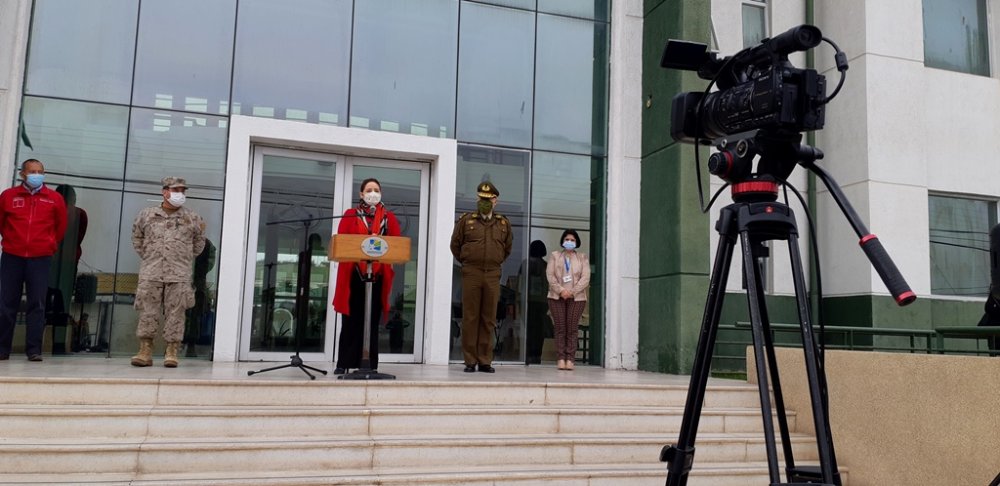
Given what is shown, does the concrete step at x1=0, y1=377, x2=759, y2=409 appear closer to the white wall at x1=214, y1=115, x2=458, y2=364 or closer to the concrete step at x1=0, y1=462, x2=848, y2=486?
the concrete step at x1=0, y1=462, x2=848, y2=486

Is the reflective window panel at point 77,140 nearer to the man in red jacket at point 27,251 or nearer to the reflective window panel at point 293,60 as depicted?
the man in red jacket at point 27,251

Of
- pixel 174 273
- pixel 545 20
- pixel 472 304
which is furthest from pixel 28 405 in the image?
pixel 545 20

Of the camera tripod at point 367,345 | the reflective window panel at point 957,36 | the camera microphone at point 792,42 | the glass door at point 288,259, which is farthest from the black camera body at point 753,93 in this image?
the reflective window panel at point 957,36

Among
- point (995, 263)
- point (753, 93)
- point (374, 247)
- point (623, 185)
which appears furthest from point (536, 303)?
point (753, 93)

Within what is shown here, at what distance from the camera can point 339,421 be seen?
5.52 m

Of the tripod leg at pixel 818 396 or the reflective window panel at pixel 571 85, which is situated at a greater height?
the reflective window panel at pixel 571 85

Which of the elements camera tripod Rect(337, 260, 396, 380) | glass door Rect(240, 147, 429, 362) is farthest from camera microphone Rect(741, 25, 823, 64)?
glass door Rect(240, 147, 429, 362)

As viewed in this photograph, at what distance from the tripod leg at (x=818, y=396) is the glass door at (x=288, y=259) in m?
7.33

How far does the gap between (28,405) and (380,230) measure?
3002 millimetres

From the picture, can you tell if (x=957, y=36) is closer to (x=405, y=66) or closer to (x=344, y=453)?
(x=405, y=66)

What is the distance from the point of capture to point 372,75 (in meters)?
9.55

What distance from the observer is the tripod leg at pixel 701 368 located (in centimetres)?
221

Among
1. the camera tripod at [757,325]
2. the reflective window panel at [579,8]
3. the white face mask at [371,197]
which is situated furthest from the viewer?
the reflective window panel at [579,8]

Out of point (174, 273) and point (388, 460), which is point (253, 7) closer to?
point (174, 273)
